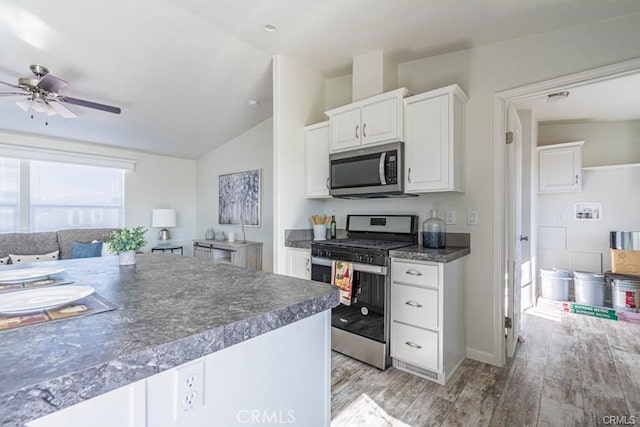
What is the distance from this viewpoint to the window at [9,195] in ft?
13.1

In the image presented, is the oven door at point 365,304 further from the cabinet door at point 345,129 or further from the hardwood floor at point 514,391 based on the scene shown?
the cabinet door at point 345,129

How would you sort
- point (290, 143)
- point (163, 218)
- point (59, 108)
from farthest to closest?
point (163, 218) → point (290, 143) → point (59, 108)

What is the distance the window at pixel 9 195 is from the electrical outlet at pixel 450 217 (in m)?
5.40

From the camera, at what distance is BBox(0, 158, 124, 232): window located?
4.05 m

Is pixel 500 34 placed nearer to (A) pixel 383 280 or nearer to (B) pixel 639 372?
(A) pixel 383 280

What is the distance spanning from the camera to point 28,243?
3.90 m

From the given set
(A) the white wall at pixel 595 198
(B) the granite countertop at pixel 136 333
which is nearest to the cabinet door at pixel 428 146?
(B) the granite countertop at pixel 136 333

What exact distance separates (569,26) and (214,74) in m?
3.06

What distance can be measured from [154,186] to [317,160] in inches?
143

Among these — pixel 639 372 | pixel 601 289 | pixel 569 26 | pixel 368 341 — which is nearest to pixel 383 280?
pixel 368 341

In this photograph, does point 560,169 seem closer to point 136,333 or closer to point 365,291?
point 365,291

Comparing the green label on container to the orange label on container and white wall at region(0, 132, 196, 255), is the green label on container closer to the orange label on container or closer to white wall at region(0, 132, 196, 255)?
the orange label on container

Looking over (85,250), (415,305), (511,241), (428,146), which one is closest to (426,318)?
(415,305)

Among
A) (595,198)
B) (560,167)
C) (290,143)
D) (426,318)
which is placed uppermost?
(290,143)
